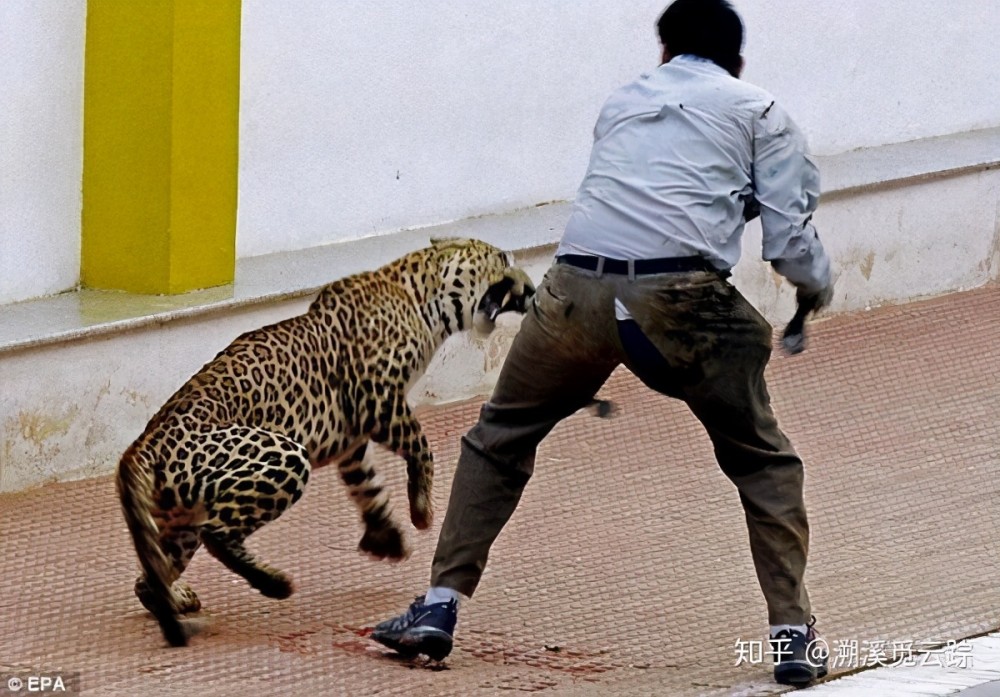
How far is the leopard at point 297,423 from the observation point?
5.68m

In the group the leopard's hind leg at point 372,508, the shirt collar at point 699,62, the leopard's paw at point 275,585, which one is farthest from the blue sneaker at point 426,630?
the shirt collar at point 699,62

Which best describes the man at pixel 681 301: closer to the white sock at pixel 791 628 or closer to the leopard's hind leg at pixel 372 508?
the white sock at pixel 791 628

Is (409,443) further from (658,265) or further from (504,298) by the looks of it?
(658,265)

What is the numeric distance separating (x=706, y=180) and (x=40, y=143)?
11.3 ft

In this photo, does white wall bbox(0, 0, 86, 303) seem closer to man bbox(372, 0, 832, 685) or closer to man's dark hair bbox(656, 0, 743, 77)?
man bbox(372, 0, 832, 685)

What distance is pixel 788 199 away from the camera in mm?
5051

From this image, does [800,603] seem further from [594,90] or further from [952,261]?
[952,261]

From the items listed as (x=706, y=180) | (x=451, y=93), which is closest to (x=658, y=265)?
(x=706, y=180)

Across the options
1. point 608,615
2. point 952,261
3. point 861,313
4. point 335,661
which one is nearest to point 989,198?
point 952,261

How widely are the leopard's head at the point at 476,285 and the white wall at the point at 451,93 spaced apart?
5.55 ft

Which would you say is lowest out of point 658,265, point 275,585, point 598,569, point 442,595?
point 598,569

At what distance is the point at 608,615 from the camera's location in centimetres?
606

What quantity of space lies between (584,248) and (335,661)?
141cm

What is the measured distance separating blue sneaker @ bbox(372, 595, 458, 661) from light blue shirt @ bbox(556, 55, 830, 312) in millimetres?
1106
